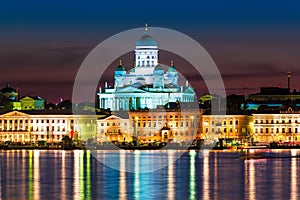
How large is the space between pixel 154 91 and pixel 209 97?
34.2 feet

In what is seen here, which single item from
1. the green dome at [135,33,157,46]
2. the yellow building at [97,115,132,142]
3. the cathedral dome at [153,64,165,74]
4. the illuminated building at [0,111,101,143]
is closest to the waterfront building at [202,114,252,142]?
the yellow building at [97,115,132,142]

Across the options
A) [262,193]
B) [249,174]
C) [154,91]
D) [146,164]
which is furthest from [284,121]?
[262,193]

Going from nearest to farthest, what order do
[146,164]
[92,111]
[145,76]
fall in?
1. [146,164]
2. [92,111]
3. [145,76]

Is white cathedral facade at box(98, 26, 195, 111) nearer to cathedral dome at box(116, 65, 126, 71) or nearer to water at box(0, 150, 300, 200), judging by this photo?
cathedral dome at box(116, 65, 126, 71)

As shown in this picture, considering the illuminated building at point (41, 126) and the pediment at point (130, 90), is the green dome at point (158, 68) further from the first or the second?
the illuminated building at point (41, 126)

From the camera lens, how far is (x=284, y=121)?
96312 millimetres

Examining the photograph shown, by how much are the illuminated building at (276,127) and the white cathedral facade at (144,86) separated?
35.9 feet

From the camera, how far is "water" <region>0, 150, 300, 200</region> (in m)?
35.6

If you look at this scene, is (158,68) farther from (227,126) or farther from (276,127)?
(276,127)

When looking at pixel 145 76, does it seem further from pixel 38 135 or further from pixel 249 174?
pixel 249 174

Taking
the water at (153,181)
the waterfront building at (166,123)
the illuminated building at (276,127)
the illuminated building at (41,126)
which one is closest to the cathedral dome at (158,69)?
the waterfront building at (166,123)

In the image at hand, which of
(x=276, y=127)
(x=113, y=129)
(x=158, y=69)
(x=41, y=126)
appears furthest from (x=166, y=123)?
(x=41, y=126)

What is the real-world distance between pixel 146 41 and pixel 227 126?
18353 millimetres

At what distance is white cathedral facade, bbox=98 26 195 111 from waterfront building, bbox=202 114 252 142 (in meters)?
8.08
